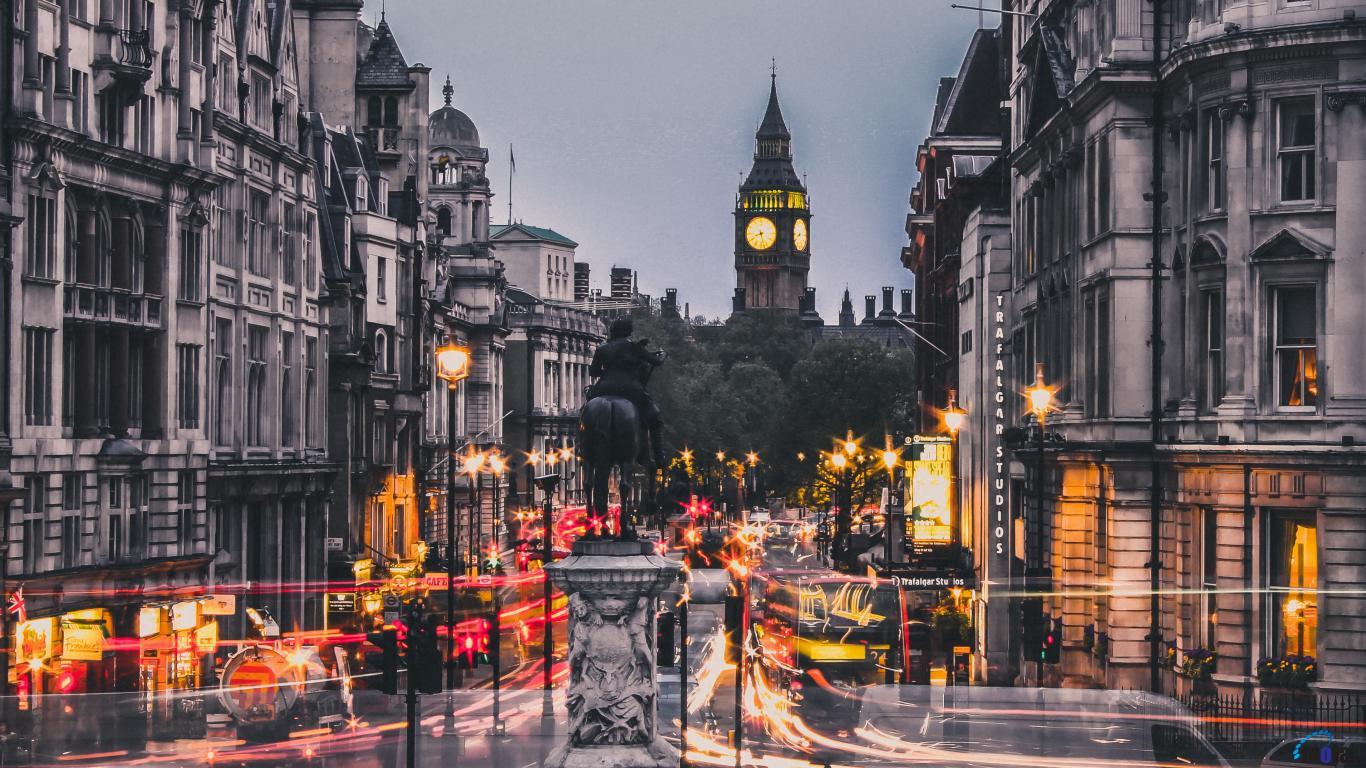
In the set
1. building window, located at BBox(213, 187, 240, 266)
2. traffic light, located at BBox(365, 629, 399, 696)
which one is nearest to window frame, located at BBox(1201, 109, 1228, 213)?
traffic light, located at BBox(365, 629, 399, 696)

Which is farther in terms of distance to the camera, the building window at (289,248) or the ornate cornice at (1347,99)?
the building window at (289,248)

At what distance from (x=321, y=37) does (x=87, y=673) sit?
38.8 m

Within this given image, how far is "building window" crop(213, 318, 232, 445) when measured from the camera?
5875 cm

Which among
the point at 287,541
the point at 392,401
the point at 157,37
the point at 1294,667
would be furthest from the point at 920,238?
the point at 1294,667

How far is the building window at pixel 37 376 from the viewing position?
46094mm

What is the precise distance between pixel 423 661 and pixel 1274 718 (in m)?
20.5

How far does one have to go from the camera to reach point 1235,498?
4341 centimetres

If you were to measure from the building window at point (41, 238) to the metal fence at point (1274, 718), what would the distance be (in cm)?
2564

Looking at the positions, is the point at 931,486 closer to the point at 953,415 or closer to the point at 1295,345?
the point at 953,415

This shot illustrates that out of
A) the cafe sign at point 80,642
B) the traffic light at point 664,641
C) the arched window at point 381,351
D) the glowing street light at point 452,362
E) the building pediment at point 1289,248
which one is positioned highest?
the building pediment at point 1289,248

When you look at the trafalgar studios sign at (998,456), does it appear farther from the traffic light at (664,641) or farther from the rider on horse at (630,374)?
the traffic light at (664,641)

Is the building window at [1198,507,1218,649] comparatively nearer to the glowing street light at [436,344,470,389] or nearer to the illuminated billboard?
the glowing street light at [436,344,470,389]

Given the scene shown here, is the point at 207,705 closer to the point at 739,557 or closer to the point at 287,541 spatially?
the point at 287,541

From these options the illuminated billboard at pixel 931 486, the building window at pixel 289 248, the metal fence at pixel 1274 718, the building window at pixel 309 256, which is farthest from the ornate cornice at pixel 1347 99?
the illuminated billboard at pixel 931 486
